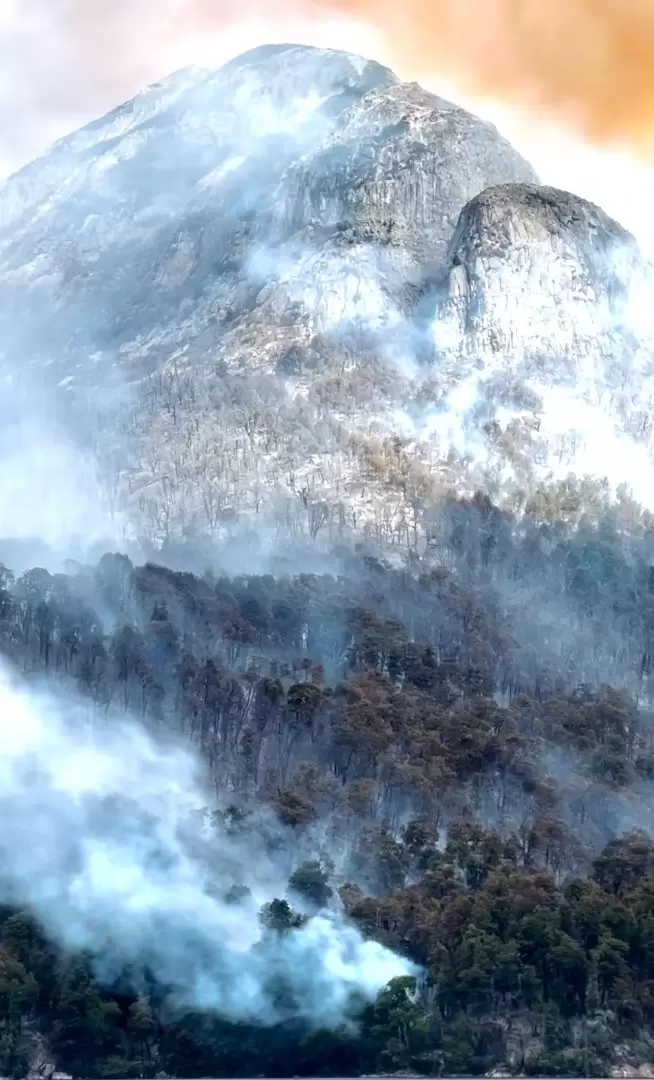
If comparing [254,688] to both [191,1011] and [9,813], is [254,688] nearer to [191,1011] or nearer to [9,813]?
[9,813]

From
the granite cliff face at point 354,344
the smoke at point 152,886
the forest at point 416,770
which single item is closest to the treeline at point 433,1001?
the forest at point 416,770

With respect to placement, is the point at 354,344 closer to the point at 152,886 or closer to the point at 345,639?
the point at 345,639

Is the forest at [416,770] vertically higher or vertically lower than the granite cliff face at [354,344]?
lower

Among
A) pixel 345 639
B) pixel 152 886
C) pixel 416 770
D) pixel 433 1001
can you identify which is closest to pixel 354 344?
pixel 345 639

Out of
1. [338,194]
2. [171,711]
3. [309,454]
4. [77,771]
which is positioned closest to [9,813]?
[77,771]

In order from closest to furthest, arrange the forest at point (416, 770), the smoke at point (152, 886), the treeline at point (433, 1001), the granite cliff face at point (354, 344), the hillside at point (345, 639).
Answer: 1. the treeline at point (433, 1001)
2. the forest at point (416, 770)
3. the smoke at point (152, 886)
4. the hillside at point (345, 639)
5. the granite cliff face at point (354, 344)

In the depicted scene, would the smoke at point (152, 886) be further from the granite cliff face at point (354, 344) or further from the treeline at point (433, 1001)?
the granite cliff face at point (354, 344)
